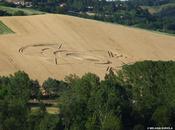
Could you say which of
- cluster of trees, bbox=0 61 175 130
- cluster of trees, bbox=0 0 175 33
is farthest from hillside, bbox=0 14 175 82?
cluster of trees, bbox=0 0 175 33

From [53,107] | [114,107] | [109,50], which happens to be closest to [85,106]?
[114,107]

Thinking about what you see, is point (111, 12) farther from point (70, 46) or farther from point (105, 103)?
point (105, 103)

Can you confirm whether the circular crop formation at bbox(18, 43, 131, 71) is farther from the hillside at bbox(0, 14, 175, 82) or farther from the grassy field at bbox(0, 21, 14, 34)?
the grassy field at bbox(0, 21, 14, 34)

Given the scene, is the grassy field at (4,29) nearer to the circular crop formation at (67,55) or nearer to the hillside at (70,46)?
the hillside at (70,46)

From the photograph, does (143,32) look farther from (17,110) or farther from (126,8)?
(126,8)

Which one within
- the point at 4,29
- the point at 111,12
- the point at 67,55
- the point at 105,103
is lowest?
the point at 111,12

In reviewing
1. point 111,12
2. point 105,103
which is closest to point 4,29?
point 105,103

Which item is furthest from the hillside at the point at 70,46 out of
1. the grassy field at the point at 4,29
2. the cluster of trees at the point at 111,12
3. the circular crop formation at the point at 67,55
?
the cluster of trees at the point at 111,12
